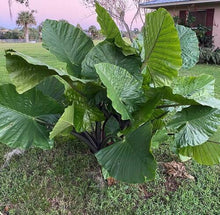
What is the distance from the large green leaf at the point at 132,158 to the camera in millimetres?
1168

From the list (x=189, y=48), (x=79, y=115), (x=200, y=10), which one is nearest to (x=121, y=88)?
(x=79, y=115)

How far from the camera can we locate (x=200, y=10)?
8883 mm

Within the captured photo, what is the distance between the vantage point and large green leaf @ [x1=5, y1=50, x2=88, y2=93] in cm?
107

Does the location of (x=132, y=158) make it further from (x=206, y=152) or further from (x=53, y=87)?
(x=53, y=87)

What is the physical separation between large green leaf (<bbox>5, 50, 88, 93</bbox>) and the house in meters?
8.24

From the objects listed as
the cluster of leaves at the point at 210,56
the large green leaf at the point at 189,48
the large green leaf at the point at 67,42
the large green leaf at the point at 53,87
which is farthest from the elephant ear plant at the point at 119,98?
the cluster of leaves at the point at 210,56

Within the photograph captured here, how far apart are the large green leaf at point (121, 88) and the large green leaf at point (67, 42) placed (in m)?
0.42

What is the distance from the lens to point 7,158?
6.80ft

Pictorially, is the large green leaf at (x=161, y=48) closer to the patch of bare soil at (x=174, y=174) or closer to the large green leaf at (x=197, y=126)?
the large green leaf at (x=197, y=126)

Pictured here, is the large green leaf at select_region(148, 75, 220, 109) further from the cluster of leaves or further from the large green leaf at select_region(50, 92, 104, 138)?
the cluster of leaves

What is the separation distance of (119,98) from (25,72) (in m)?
0.47

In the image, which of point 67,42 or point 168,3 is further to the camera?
point 168,3

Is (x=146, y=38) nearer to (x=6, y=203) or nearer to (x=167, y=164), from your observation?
(x=167, y=164)

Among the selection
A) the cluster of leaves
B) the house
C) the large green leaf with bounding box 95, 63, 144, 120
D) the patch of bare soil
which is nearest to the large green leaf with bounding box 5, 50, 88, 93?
the large green leaf with bounding box 95, 63, 144, 120
